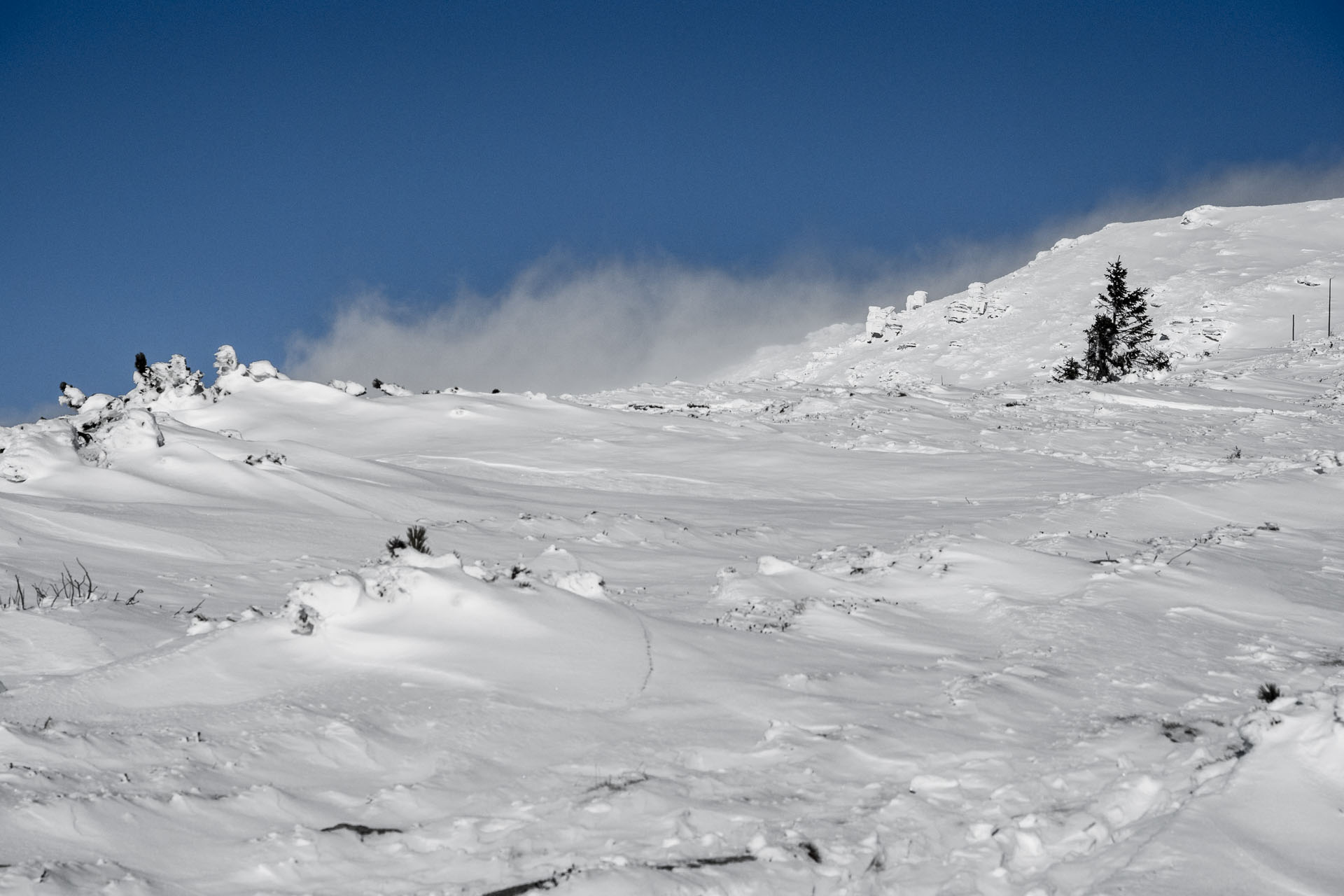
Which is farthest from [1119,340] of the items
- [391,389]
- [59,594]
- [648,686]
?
[59,594]

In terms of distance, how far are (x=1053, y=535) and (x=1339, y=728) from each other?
261 inches

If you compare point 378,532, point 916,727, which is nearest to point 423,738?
point 916,727

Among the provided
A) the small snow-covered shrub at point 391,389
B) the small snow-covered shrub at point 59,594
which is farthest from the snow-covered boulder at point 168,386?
the small snow-covered shrub at point 59,594

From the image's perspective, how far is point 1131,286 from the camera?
72188mm

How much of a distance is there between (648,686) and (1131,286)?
249 ft

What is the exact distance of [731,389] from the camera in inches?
1129

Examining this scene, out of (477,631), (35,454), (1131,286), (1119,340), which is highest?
(1131,286)

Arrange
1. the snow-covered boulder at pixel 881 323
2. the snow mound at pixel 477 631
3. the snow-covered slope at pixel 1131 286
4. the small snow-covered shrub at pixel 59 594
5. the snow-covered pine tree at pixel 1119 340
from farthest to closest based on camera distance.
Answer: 1. the snow-covered boulder at pixel 881 323
2. the snow-covered slope at pixel 1131 286
3. the snow-covered pine tree at pixel 1119 340
4. the small snow-covered shrub at pixel 59 594
5. the snow mound at pixel 477 631

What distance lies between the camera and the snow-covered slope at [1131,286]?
58.8 metres

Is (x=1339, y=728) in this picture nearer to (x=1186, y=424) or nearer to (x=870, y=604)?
(x=870, y=604)

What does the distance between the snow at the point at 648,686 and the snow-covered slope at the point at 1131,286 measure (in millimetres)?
43662

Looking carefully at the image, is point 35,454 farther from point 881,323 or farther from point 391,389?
point 881,323

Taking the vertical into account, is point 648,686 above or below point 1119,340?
below

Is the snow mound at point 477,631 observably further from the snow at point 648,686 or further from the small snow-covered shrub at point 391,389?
the small snow-covered shrub at point 391,389
